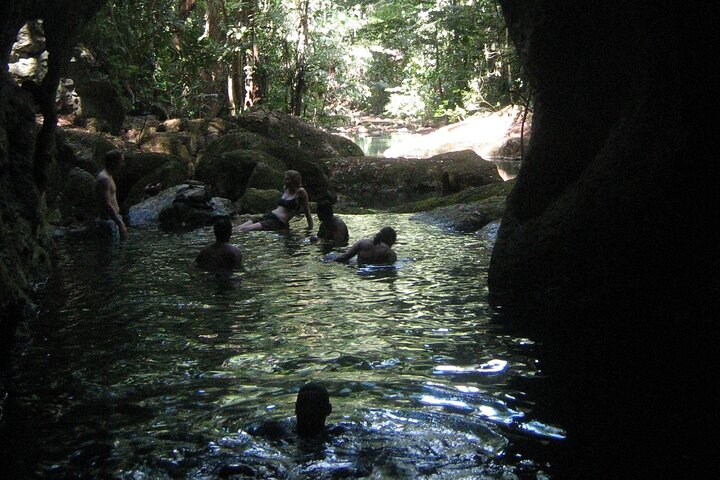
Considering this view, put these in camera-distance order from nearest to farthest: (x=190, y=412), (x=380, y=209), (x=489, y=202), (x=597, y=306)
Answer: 1. (x=190, y=412)
2. (x=597, y=306)
3. (x=489, y=202)
4. (x=380, y=209)

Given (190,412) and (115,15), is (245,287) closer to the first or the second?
(190,412)

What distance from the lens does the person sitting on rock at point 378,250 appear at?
9.65 m

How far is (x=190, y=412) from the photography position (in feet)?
15.3

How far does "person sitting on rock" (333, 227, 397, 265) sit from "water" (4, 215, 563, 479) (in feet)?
0.59

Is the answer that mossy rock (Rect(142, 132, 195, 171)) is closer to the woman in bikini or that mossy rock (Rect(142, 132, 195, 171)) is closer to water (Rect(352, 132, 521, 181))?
the woman in bikini

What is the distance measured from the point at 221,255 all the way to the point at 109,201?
12.2ft

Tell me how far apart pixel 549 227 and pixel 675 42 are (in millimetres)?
2216

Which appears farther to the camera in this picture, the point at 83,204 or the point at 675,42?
the point at 83,204

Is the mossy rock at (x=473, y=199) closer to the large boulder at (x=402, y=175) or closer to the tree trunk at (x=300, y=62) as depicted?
the large boulder at (x=402, y=175)

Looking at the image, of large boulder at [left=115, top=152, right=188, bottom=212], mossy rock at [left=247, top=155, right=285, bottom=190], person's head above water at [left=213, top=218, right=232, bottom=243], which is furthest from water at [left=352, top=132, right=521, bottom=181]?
person's head above water at [left=213, top=218, right=232, bottom=243]

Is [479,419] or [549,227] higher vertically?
[549,227]

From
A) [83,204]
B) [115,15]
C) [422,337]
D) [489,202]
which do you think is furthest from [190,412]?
[115,15]

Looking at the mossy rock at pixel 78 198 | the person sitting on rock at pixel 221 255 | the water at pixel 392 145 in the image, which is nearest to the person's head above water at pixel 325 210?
the person sitting on rock at pixel 221 255

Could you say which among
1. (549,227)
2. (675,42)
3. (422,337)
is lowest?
(422,337)
